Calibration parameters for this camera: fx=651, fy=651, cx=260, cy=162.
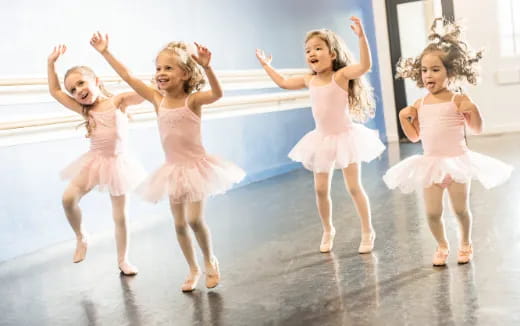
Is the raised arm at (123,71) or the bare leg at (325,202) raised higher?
the raised arm at (123,71)

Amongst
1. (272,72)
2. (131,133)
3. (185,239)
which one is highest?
(272,72)

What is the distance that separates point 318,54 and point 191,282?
109 centimetres

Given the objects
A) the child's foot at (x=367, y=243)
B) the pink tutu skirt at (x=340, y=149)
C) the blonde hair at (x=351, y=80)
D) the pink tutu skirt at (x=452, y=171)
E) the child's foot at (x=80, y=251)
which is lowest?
the child's foot at (x=367, y=243)

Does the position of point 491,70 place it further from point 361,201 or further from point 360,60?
point 360,60

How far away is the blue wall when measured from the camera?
11.8ft

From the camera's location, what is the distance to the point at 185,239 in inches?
97.3

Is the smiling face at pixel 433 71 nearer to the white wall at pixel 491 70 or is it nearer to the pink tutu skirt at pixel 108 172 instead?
the pink tutu skirt at pixel 108 172

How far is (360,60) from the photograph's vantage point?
2.57 meters

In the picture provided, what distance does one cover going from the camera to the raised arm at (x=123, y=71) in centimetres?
246

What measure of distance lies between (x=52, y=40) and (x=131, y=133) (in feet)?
2.70

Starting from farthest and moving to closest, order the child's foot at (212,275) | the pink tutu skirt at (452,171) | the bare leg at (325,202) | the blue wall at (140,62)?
the blue wall at (140,62) → the bare leg at (325,202) → the child's foot at (212,275) → the pink tutu skirt at (452,171)

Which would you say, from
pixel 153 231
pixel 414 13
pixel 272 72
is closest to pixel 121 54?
pixel 153 231

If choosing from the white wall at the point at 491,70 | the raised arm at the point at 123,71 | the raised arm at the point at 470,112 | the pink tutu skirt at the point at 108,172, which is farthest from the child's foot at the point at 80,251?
the white wall at the point at 491,70

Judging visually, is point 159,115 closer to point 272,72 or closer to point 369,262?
point 272,72
